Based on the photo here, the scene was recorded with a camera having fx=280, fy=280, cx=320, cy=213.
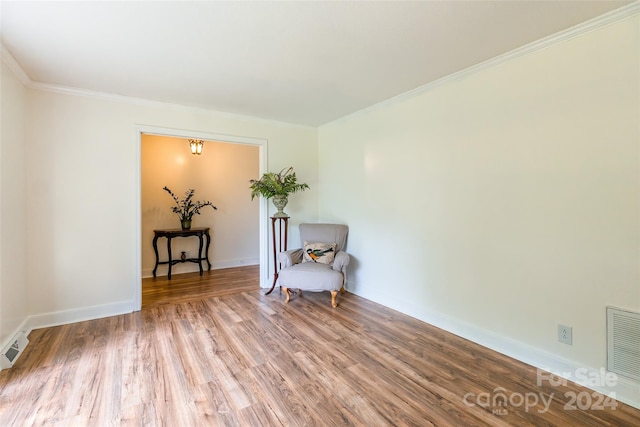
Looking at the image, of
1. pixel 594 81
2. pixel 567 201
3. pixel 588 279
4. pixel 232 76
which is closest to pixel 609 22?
pixel 594 81

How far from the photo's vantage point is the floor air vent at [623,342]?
1.75 metres

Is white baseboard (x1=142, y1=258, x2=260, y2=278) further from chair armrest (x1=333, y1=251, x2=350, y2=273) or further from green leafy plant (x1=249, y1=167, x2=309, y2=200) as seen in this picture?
chair armrest (x1=333, y1=251, x2=350, y2=273)

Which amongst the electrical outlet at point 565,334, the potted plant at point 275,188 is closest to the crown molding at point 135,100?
the potted plant at point 275,188

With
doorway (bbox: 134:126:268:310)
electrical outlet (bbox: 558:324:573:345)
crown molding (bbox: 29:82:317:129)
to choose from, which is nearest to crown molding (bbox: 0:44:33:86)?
crown molding (bbox: 29:82:317:129)

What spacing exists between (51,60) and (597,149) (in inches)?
168

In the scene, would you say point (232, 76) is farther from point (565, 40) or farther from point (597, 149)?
point (597, 149)

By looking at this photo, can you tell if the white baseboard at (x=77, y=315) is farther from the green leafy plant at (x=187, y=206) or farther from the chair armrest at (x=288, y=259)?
the green leafy plant at (x=187, y=206)

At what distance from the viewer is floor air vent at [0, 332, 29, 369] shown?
2119 millimetres

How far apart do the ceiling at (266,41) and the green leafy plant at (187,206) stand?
227 centimetres

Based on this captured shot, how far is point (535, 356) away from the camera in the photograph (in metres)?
2.17

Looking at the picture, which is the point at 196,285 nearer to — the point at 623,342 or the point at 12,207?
the point at 12,207

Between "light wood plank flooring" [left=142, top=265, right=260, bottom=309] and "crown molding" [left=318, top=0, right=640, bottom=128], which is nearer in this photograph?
"crown molding" [left=318, top=0, right=640, bottom=128]

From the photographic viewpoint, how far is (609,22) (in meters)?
1.83

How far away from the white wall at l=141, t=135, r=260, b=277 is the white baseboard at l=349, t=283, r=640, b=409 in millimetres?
3665
